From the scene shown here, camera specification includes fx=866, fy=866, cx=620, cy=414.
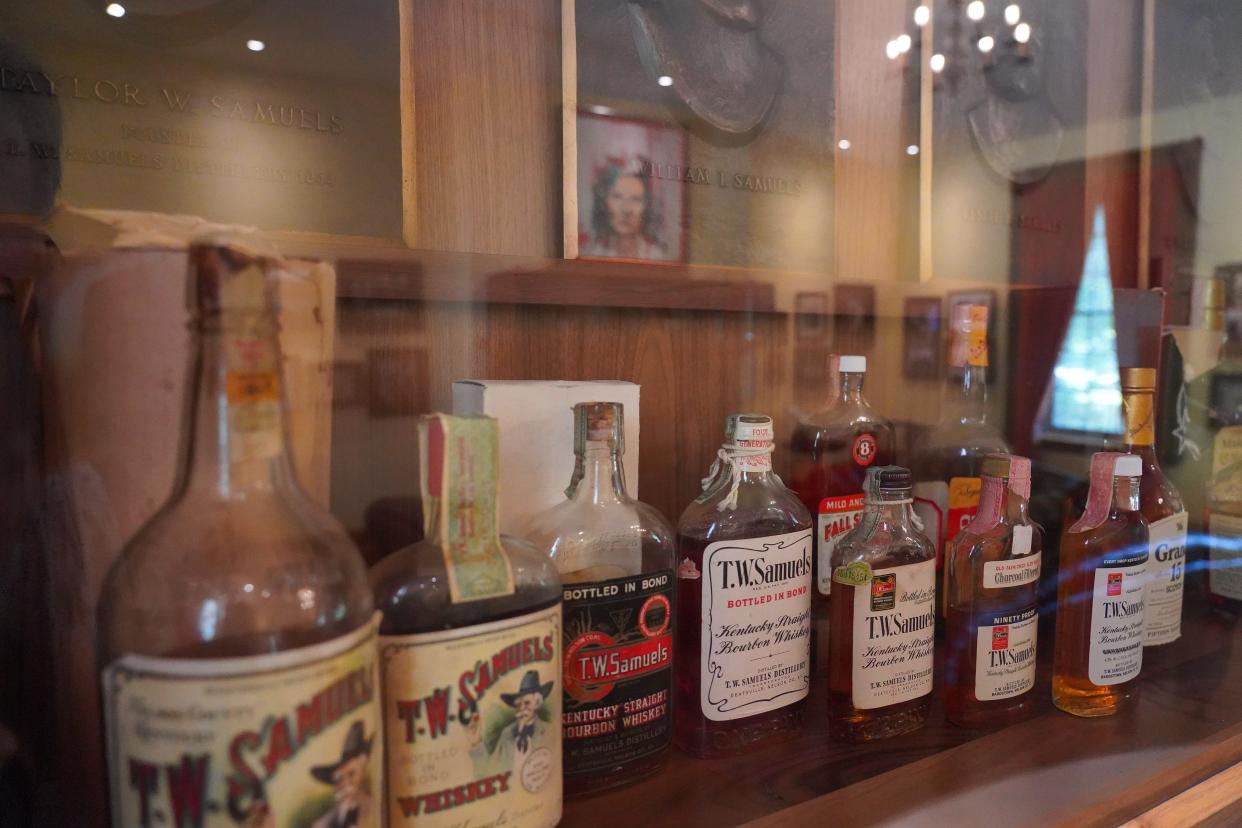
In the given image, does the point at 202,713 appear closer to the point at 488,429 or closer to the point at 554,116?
the point at 488,429

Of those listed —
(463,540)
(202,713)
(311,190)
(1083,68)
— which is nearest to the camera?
(202,713)

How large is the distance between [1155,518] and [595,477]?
60cm

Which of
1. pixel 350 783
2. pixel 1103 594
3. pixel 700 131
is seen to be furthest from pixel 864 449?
pixel 350 783

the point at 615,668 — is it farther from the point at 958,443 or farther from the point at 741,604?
the point at 958,443

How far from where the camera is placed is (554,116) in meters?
0.75

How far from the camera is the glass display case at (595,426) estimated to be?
465mm

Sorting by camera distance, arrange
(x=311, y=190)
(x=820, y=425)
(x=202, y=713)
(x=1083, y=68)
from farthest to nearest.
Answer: (x=1083, y=68) < (x=820, y=425) < (x=311, y=190) < (x=202, y=713)

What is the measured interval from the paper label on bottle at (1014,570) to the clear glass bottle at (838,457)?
0.13m

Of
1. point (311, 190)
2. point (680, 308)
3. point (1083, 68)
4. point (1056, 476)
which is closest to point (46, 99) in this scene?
point (311, 190)

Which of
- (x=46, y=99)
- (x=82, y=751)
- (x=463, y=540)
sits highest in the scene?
(x=46, y=99)

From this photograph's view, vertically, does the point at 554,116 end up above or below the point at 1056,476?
above

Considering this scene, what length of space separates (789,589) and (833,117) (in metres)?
0.51

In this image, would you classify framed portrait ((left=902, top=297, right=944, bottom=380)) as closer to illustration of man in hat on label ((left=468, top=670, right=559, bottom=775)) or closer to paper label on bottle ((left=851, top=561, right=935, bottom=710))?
paper label on bottle ((left=851, top=561, right=935, bottom=710))

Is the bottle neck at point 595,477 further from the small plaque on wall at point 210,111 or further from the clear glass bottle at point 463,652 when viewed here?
the small plaque on wall at point 210,111
